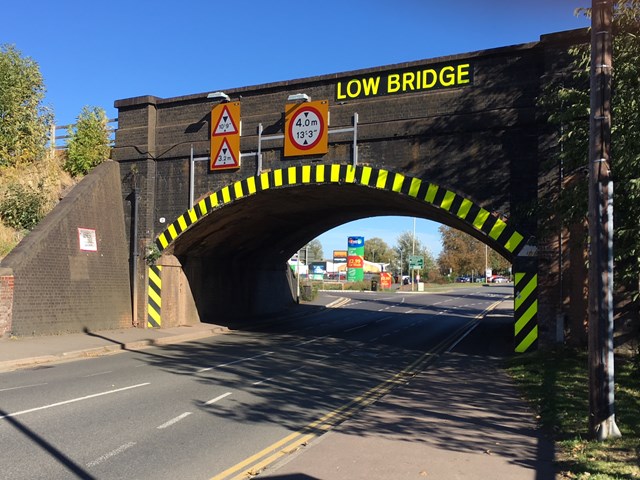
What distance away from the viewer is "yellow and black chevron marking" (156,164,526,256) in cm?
1545

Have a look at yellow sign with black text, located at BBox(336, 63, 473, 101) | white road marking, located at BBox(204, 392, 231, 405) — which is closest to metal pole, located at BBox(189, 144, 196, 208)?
yellow sign with black text, located at BBox(336, 63, 473, 101)

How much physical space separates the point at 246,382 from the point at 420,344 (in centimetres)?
846

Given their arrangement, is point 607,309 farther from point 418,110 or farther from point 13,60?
point 13,60

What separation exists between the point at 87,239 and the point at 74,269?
1.29 m

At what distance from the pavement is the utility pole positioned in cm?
80

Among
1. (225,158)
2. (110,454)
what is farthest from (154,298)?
(110,454)

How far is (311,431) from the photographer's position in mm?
7488

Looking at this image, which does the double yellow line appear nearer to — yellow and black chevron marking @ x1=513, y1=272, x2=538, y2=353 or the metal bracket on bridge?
yellow and black chevron marking @ x1=513, y1=272, x2=538, y2=353

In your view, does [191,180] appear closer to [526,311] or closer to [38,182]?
[38,182]

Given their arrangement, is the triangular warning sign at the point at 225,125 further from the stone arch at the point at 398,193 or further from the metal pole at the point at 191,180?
the stone arch at the point at 398,193

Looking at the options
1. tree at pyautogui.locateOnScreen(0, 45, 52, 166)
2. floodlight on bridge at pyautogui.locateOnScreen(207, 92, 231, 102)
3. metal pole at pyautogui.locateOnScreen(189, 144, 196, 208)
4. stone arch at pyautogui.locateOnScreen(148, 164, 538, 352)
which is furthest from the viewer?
tree at pyautogui.locateOnScreen(0, 45, 52, 166)

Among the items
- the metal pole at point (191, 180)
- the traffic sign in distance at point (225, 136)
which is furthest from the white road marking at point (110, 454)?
the metal pole at point (191, 180)

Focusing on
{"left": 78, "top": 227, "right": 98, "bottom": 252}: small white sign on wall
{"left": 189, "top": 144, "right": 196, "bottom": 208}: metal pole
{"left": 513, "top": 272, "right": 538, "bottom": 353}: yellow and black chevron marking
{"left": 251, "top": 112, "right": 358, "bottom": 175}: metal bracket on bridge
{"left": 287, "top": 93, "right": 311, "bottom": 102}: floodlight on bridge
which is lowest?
{"left": 513, "top": 272, "right": 538, "bottom": 353}: yellow and black chevron marking

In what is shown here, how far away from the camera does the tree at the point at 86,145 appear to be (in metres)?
24.6
